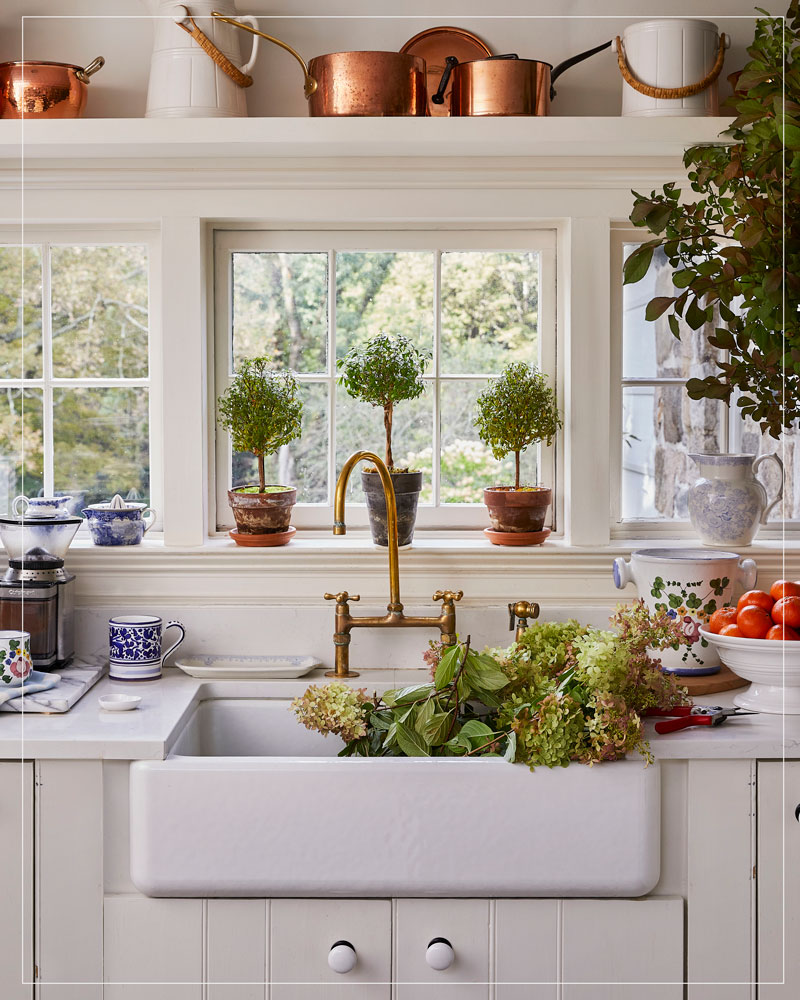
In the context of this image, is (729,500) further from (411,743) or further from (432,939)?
(432,939)

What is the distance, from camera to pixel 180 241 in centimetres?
220

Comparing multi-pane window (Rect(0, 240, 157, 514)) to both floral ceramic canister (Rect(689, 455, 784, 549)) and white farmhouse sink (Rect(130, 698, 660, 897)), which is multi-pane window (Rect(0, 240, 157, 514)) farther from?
floral ceramic canister (Rect(689, 455, 784, 549))

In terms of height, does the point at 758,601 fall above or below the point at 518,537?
below

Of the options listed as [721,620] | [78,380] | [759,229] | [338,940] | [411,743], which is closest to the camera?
[759,229]

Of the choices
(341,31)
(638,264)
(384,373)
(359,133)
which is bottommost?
(384,373)

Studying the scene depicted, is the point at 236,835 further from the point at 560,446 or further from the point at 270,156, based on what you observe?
the point at 270,156

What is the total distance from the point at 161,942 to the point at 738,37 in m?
2.13

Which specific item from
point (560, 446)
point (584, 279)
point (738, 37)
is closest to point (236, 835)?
point (560, 446)

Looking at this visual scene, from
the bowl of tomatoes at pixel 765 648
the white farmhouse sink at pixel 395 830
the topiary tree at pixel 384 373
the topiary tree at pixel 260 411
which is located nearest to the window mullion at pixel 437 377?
the topiary tree at pixel 384 373

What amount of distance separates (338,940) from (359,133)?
4.91 feet

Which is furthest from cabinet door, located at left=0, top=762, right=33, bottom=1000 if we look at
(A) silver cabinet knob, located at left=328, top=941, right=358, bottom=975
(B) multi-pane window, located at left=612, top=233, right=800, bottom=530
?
(B) multi-pane window, located at left=612, top=233, right=800, bottom=530

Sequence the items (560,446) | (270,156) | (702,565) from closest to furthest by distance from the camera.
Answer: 1. (702,565)
2. (270,156)
3. (560,446)

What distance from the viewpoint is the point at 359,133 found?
2014 mm

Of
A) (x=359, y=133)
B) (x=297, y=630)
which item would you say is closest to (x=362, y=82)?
(x=359, y=133)
